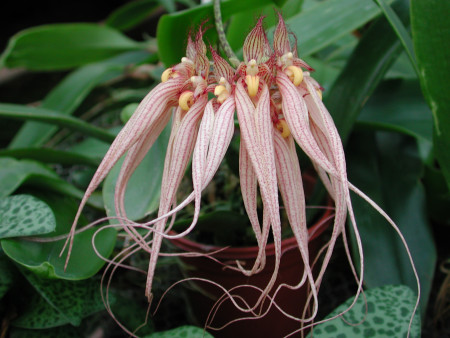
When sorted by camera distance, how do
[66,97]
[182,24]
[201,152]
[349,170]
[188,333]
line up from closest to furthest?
[201,152]
[188,333]
[182,24]
[349,170]
[66,97]

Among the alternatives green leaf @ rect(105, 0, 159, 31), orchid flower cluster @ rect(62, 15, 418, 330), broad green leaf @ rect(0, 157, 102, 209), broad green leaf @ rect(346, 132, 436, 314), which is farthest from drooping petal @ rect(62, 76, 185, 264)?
green leaf @ rect(105, 0, 159, 31)

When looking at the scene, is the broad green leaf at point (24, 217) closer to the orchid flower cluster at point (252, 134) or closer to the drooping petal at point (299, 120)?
the orchid flower cluster at point (252, 134)

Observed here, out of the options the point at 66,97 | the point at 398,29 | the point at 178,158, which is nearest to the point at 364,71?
the point at 398,29

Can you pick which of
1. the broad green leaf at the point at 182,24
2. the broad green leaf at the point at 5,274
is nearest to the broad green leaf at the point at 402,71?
the broad green leaf at the point at 182,24

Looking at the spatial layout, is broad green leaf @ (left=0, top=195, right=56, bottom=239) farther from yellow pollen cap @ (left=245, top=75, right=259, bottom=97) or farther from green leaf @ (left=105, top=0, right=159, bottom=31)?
green leaf @ (left=105, top=0, right=159, bottom=31)

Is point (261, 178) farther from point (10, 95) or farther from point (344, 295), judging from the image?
point (10, 95)

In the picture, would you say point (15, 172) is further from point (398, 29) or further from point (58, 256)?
point (398, 29)
